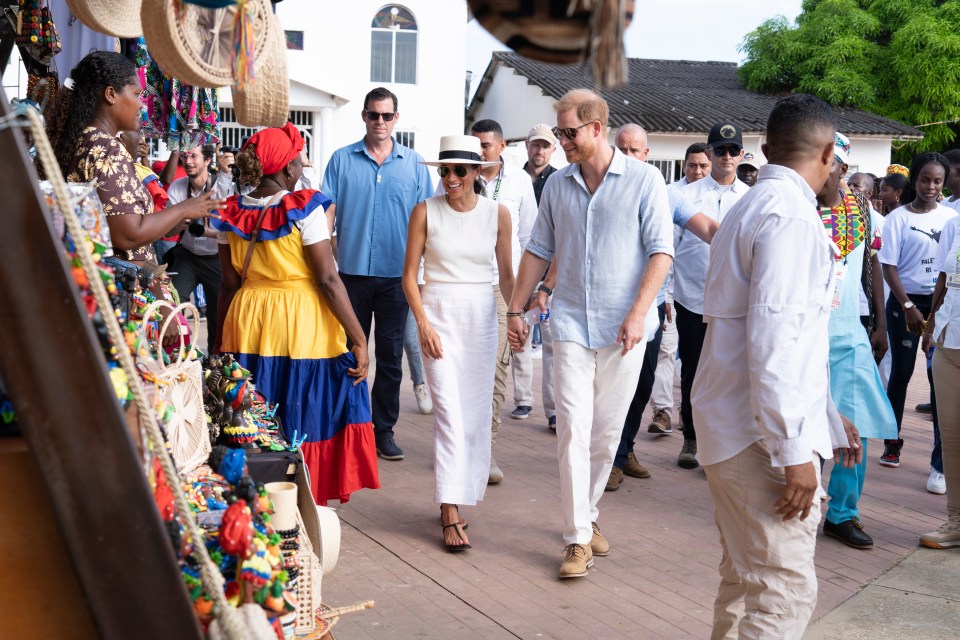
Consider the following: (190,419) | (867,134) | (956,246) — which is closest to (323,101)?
(867,134)

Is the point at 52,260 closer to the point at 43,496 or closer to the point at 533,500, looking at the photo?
the point at 43,496

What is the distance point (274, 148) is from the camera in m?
5.15

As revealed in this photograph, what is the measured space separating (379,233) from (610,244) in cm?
252

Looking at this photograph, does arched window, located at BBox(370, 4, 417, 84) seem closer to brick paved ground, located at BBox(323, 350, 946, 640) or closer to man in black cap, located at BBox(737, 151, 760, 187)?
man in black cap, located at BBox(737, 151, 760, 187)

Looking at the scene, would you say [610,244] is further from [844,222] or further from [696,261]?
[696,261]

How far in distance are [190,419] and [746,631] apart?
207 cm

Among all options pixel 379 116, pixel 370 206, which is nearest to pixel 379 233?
pixel 370 206

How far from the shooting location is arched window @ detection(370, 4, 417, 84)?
2669 centimetres

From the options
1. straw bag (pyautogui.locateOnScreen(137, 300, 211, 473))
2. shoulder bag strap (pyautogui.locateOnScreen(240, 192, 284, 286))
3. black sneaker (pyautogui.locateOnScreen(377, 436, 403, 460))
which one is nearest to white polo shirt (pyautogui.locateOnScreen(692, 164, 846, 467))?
straw bag (pyautogui.locateOnScreen(137, 300, 211, 473))

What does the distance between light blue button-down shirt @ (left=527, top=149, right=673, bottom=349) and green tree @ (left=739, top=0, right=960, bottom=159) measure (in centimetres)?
2847

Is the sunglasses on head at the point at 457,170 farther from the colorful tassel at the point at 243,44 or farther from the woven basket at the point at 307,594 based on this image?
the woven basket at the point at 307,594

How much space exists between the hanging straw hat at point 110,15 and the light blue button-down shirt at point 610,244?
2.28 m

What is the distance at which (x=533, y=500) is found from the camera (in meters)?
6.30

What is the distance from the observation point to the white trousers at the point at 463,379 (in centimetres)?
556
